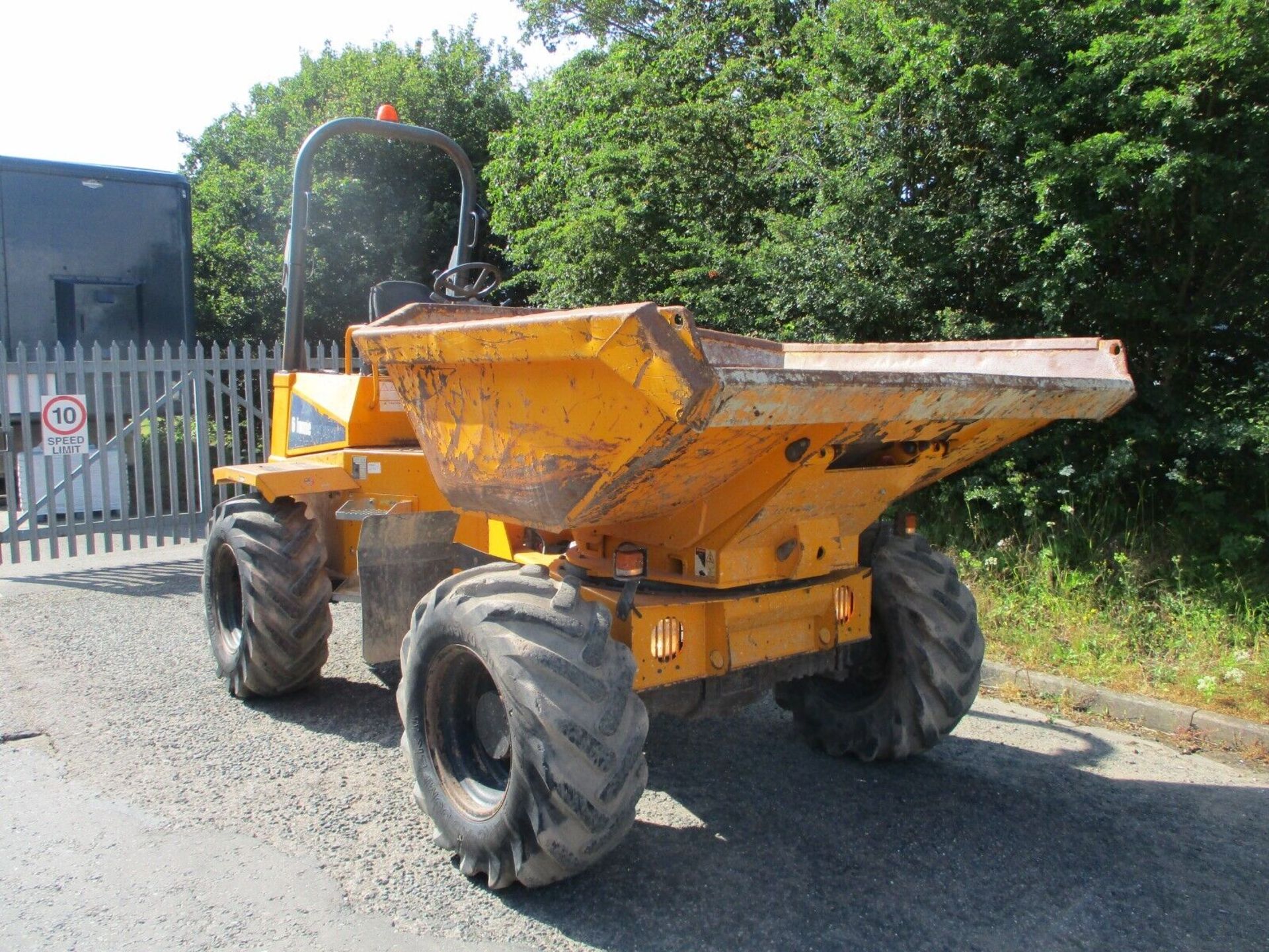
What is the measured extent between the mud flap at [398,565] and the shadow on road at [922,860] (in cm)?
128

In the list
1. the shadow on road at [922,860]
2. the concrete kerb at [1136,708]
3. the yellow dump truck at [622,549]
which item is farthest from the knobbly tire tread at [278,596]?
the concrete kerb at [1136,708]

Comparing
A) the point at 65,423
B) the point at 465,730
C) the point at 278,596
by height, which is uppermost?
the point at 65,423

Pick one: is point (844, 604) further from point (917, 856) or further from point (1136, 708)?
point (1136, 708)

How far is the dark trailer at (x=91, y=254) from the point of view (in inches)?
406

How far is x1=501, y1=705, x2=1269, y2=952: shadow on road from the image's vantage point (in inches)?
127

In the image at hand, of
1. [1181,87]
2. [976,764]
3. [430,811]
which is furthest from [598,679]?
[1181,87]

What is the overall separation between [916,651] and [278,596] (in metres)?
3.00

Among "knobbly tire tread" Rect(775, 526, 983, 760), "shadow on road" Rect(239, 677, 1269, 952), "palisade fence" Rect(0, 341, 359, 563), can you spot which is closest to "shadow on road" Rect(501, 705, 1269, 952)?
"shadow on road" Rect(239, 677, 1269, 952)

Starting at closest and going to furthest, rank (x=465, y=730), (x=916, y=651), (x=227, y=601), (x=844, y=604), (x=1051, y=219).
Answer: (x=465, y=730), (x=844, y=604), (x=916, y=651), (x=227, y=601), (x=1051, y=219)

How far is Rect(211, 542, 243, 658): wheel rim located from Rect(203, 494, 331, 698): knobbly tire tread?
0.24 m

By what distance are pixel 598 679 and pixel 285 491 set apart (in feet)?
8.57

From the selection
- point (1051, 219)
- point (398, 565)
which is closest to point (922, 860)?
point (398, 565)

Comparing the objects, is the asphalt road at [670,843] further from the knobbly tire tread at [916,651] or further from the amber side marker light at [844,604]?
the amber side marker light at [844,604]

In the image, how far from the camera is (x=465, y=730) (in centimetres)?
379
